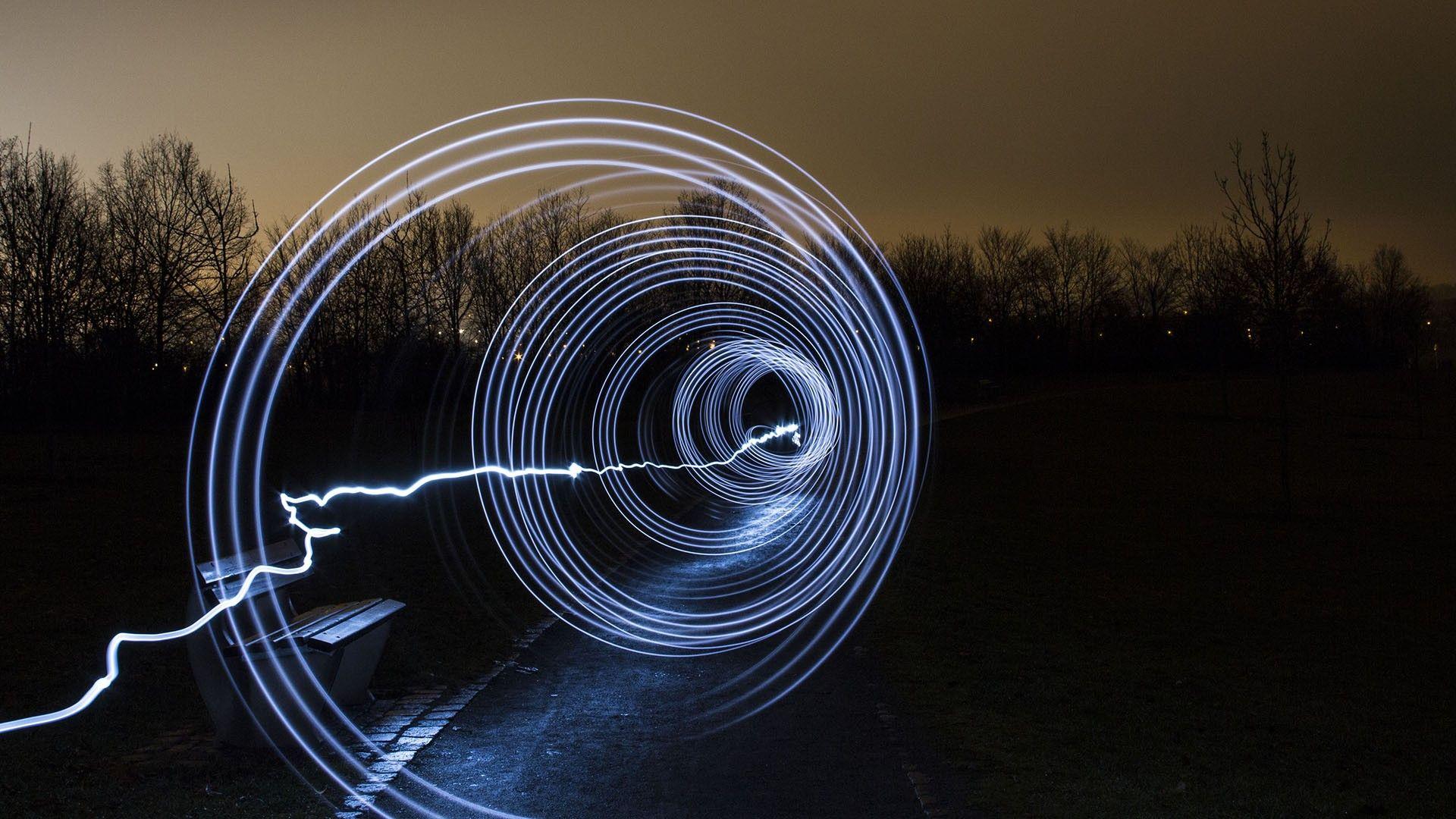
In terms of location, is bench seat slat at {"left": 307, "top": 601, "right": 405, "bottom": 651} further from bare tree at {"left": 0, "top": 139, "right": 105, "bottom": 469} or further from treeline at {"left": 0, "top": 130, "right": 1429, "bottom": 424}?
bare tree at {"left": 0, "top": 139, "right": 105, "bottom": 469}

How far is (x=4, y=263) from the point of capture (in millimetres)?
21016

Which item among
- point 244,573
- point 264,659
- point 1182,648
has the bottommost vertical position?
point 1182,648

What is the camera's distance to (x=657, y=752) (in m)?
5.69

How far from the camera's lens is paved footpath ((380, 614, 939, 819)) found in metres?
4.89

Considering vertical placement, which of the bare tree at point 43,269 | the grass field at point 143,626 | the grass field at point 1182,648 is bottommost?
the grass field at point 1182,648

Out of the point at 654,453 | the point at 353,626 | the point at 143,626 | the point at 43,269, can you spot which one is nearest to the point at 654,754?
the point at 353,626

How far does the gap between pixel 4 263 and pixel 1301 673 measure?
2072 centimetres

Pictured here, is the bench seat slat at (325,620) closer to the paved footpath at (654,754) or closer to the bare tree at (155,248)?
the paved footpath at (654,754)

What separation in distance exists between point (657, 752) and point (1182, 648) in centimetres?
400

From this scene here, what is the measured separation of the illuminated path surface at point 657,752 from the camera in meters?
4.90

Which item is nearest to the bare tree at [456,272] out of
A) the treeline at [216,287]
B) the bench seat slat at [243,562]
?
the treeline at [216,287]

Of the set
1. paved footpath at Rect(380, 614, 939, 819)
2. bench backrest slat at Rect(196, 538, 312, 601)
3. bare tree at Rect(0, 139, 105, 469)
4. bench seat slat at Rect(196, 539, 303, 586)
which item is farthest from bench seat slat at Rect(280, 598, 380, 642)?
bare tree at Rect(0, 139, 105, 469)

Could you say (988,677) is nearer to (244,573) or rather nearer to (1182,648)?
(1182,648)

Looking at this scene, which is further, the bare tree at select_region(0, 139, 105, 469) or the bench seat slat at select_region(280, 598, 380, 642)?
the bare tree at select_region(0, 139, 105, 469)
